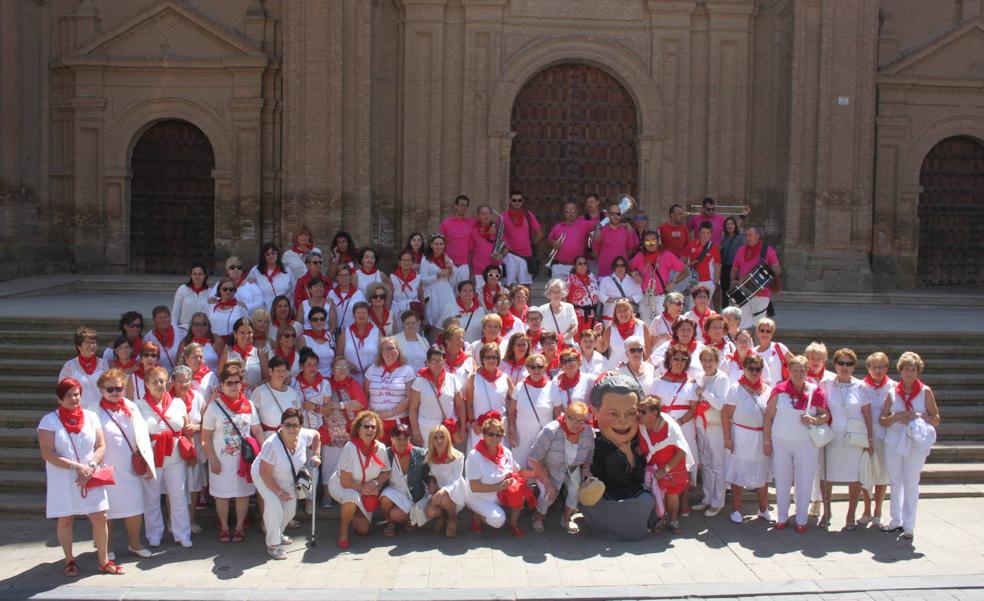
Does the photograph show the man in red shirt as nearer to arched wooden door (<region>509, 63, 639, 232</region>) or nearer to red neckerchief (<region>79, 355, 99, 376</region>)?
arched wooden door (<region>509, 63, 639, 232</region>)

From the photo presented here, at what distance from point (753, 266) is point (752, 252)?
24cm

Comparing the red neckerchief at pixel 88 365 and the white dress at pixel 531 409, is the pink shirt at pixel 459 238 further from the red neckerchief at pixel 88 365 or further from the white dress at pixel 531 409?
the red neckerchief at pixel 88 365

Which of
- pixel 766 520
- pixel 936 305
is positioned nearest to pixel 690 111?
pixel 936 305

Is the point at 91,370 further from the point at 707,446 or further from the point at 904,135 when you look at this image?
the point at 904,135

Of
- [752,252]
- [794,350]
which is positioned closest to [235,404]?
[752,252]

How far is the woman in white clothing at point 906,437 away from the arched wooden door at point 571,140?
418 inches

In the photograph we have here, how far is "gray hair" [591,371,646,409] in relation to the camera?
26.0 ft

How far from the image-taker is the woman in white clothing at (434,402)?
28.0 ft

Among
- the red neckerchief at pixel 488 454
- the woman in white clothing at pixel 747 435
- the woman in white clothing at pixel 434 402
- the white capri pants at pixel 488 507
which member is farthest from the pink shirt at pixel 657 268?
the white capri pants at pixel 488 507

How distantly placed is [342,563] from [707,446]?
3349mm

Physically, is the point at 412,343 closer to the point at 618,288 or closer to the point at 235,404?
the point at 235,404

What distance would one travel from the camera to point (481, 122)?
702 inches

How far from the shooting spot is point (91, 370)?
28.0 ft

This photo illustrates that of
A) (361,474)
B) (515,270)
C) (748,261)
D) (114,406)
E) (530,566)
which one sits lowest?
(530,566)
